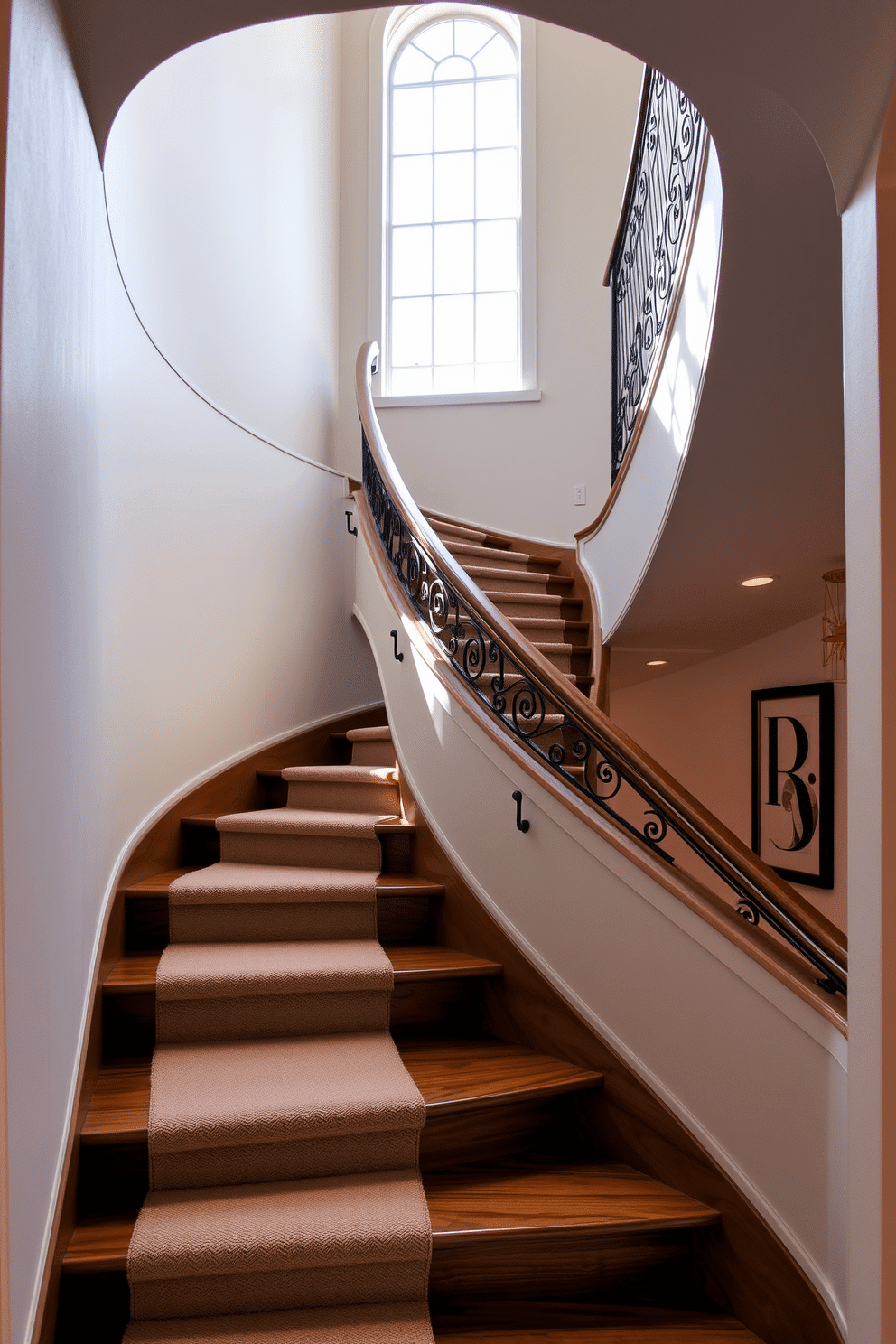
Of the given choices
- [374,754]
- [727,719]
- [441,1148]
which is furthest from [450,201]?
[441,1148]

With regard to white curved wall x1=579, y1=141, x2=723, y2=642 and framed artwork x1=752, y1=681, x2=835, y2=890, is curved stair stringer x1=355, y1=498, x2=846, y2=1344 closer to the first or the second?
white curved wall x1=579, y1=141, x2=723, y2=642

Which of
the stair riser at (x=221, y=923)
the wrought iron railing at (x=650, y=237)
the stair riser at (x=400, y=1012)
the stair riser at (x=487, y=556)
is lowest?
the stair riser at (x=400, y=1012)

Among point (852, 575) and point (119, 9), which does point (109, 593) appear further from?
point (852, 575)

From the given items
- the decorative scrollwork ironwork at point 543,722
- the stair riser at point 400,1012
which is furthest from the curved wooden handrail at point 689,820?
the stair riser at point 400,1012

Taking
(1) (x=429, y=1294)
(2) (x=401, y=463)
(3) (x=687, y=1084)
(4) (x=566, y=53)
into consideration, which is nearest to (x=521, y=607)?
(2) (x=401, y=463)

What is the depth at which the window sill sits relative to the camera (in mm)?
5980

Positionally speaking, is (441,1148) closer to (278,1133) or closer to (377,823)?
(278,1133)

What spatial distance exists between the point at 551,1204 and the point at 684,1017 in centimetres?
52

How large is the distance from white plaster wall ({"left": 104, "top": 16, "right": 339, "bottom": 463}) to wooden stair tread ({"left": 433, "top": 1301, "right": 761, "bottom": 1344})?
283cm

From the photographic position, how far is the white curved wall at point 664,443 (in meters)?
2.32

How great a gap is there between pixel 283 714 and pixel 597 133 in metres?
4.65

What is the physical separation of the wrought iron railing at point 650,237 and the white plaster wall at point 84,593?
1666 mm

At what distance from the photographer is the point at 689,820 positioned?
84.6 inches

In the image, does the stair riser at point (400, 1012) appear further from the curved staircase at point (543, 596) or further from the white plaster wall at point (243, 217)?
the white plaster wall at point (243, 217)
